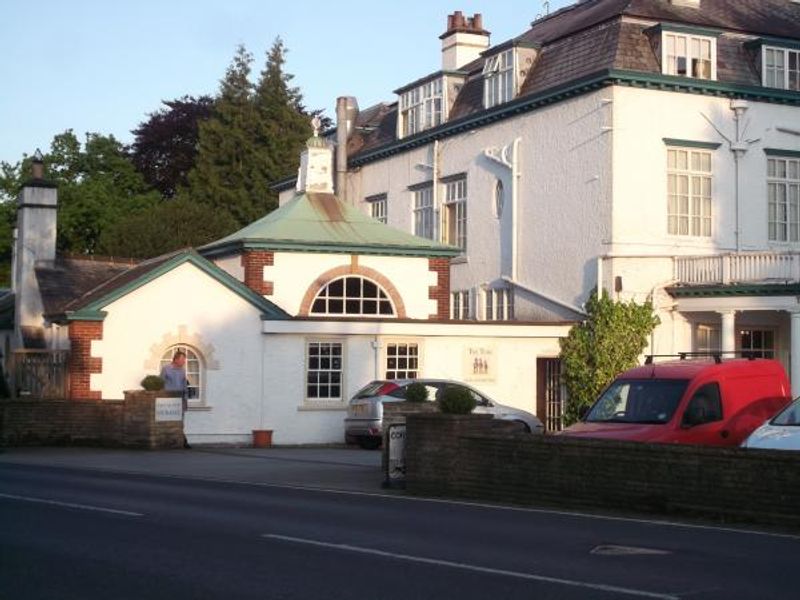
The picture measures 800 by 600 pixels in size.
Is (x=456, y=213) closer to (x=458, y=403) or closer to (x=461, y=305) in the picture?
(x=461, y=305)

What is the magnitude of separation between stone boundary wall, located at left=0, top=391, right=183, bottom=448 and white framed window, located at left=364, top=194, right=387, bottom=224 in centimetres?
1729

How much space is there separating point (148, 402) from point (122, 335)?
262 cm

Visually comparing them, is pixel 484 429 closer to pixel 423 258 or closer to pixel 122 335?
pixel 122 335

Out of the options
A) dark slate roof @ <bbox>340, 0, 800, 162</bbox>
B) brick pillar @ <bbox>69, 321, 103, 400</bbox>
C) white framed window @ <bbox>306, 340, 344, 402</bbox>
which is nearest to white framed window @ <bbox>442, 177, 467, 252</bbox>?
dark slate roof @ <bbox>340, 0, 800, 162</bbox>

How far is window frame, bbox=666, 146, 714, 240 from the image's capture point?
33625 mm

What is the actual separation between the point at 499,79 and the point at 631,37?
208 inches

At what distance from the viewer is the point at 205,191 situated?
2699 inches

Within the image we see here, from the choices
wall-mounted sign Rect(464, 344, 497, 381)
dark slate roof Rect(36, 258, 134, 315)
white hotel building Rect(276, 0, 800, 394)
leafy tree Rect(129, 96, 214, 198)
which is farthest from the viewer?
leafy tree Rect(129, 96, 214, 198)

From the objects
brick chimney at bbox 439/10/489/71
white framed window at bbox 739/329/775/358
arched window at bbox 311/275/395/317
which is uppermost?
brick chimney at bbox 439/10/489/71

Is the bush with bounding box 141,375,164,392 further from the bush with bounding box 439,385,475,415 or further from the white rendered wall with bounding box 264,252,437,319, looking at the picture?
the bush with bounding box 439,385,475,415

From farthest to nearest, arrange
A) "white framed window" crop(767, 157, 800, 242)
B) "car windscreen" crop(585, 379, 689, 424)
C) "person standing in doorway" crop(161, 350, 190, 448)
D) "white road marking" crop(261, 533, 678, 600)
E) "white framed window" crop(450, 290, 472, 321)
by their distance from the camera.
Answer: "white framed window" crop(450, 290, 472, 321)
"white framed window" crop(767, 157, 800, 242)
"person standing in doorway" crop(161, 350, 190, 448)
"car windscreen" crop(585, 379, 689, 424)
"white road marking" crop(261, 533, 678, 600)

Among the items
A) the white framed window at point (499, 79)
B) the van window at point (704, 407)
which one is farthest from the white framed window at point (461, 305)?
the van window at point (704, 407)

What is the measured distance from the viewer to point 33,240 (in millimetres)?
34625

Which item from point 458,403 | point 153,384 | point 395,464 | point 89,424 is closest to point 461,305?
point 153,384
